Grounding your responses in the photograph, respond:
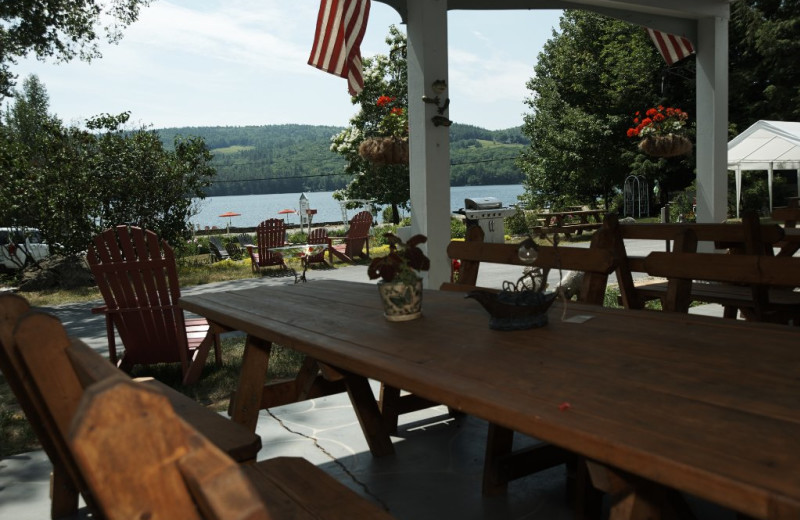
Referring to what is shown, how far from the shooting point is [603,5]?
6797mm

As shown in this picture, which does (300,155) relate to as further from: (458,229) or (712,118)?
(712,118)

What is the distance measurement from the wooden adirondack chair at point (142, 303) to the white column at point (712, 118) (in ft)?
18.9

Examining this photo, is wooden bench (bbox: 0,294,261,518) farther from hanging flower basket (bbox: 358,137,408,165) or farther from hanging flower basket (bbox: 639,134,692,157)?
hanging flower basket (bbox: 639,134,692,157)

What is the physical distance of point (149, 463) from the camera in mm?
690

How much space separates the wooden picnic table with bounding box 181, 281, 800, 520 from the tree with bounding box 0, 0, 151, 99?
1079 centimetres

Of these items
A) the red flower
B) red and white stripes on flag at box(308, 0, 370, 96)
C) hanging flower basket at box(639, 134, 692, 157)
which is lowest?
hanging flower basket at box(639, 134, 692, 157)

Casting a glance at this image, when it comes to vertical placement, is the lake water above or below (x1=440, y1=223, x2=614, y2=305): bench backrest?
above

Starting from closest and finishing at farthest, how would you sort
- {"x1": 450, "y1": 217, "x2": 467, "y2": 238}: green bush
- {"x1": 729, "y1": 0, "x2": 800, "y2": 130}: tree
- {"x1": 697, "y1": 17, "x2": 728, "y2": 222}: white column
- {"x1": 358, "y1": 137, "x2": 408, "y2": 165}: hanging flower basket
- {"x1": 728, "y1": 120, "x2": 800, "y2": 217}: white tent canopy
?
{"x1": 358, "y1": 137, "x2": 408, "y2": 165}: hanging flower basket → {"x1": 697, "y1": 17, "x2": 728, "y2": 222}: white column → {"x1": 450, "y1": 217, "x2": 467, "y2": 238}: green bush → {"x1": 728, "y1": 120, "x2": 800, "y2": 217}: white tent canopy → {"x1": 729, "y1": 0, "x2": 800, "y2": 130}: tree

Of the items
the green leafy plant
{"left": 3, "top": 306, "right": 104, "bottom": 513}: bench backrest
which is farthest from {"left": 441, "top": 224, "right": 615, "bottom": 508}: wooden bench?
{"left": 3, "top": 306, "right": 104, "bottom": 513}: bench backrest

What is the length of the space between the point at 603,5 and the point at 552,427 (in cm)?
637

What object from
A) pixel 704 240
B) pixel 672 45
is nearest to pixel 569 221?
pixel 672 45

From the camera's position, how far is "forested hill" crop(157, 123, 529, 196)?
52.9m

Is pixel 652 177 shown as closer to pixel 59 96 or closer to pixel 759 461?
pixel 759 461

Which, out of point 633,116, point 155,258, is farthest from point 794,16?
point 155,258
